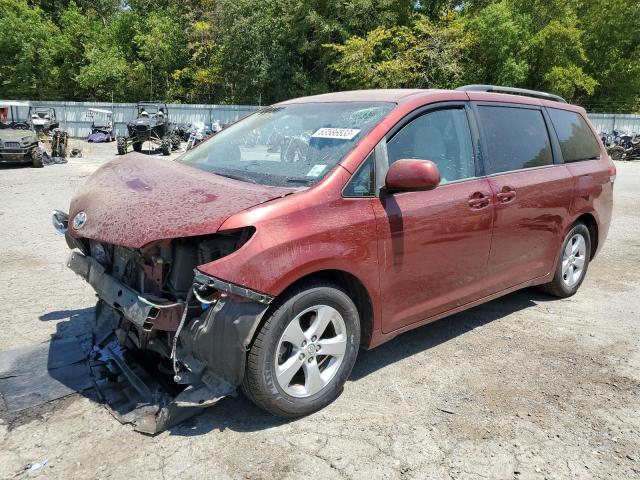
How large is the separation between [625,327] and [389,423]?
277 centimetres

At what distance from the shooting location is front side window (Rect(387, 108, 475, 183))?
3.47m

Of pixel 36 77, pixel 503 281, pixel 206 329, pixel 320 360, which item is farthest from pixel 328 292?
pixel 36 77

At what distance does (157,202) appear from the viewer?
116 inches

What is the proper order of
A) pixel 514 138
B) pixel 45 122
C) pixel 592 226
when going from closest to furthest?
1. pixel 514 138
2. pixel 592 226
3. pixel 45 122

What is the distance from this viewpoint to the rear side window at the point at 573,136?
15.9ft

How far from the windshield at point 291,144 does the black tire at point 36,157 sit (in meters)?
13.7

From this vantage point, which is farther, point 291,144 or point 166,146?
point 166,146

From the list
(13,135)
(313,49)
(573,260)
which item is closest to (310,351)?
(573,260)

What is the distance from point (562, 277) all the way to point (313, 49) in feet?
107

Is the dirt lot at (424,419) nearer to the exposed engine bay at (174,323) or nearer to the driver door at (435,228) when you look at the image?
the exposed engine bay at (174,323)

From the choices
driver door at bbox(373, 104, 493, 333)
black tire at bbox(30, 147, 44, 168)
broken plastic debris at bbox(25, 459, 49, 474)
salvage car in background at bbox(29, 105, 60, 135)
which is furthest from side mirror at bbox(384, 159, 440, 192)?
salvage car in background at bbox(29, 105, 60, 135)

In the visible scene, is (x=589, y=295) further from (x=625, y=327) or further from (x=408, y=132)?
(x=408, y=132)

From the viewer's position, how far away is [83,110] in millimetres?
30250

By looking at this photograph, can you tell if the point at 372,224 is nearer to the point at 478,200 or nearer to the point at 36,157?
the point at 478,200
